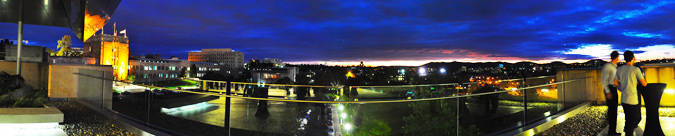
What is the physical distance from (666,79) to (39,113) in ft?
36.0

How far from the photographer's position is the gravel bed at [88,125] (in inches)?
154

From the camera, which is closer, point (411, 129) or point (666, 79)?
A: point (666, 79)

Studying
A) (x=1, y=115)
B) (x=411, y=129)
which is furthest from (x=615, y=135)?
(x=411, y=129)

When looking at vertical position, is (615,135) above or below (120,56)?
below

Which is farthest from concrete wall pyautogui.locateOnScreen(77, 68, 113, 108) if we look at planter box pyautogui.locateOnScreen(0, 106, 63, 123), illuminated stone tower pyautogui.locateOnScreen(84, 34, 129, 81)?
illuminated stone tower pyautogui.locateOnScreen(84, 34, 129, 81)

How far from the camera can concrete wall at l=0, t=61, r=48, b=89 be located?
756cm

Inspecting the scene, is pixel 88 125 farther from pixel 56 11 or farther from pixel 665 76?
pixel 665 76

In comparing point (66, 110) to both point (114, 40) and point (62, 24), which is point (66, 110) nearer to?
point (62, 24)

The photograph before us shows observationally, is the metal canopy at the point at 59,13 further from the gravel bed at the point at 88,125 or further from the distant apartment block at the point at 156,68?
the distant apartment block at the point at 156,68

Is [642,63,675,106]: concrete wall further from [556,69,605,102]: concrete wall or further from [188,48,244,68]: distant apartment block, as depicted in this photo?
[188,48,244,68]: distant apartment block

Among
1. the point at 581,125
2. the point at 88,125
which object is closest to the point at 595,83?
the point at 581,125

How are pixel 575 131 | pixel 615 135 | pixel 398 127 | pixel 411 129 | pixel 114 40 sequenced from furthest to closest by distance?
pixel 114 40 < pixel 398 127 < pixel 411 129 < pixel 575 131 < pixel 615 135

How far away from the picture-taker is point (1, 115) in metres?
3.96

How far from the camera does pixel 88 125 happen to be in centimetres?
433
